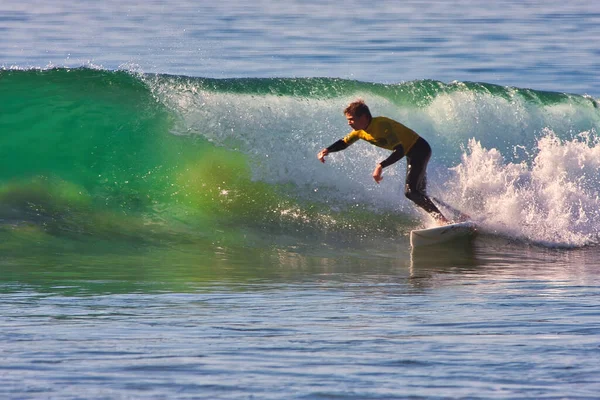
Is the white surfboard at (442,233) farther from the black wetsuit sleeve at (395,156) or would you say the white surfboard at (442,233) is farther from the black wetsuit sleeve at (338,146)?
the black wetsuit sleeve at (338,146)

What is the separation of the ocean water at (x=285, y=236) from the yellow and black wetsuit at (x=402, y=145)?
2.18 feet

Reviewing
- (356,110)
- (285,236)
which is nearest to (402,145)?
(356,110)

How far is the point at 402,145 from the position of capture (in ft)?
35.2

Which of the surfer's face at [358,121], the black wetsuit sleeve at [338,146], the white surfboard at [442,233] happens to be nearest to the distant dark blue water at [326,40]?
the white surfboard at [442,233]

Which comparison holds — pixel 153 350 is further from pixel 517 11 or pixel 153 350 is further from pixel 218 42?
pixel 517 11

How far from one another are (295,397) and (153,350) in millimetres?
1172

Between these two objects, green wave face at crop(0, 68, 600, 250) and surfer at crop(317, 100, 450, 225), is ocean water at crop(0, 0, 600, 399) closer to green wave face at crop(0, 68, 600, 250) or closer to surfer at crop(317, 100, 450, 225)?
green wave face at crop(0, 68, 600, 250)

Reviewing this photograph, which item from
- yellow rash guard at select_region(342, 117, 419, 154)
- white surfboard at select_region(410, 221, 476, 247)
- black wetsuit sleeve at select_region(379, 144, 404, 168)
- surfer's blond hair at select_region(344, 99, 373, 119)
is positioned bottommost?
white surfboard at select_region(410, 221, 476, 247)

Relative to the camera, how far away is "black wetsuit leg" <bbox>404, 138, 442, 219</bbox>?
1080 centimetres

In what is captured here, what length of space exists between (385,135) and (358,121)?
1.32 ft

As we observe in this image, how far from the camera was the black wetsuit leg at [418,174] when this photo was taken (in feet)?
35.4

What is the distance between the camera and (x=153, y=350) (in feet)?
20.6

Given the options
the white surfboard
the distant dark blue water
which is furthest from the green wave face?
the distant dark blue water

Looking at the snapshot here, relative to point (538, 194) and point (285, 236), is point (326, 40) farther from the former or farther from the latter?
point (285, 236)
